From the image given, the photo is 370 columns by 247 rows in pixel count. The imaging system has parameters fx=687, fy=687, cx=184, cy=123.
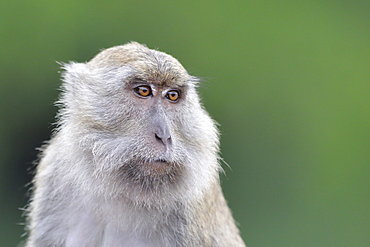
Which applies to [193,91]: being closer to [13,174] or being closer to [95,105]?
[95,105]

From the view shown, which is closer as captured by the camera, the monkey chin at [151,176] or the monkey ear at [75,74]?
the monkey chin at [151,176]

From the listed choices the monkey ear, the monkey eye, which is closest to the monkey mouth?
the monkey eye

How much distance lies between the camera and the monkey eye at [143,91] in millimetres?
5645

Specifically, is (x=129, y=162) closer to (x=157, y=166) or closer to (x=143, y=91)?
(x=157, y=166)

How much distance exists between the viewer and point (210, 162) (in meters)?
5.88

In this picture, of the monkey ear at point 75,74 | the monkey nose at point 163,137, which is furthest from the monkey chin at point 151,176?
the monkey ear at point 75,74

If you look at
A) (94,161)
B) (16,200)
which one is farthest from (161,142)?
(16,200)

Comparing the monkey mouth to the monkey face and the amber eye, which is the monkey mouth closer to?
the monkey face

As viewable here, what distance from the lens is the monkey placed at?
17.8 ft

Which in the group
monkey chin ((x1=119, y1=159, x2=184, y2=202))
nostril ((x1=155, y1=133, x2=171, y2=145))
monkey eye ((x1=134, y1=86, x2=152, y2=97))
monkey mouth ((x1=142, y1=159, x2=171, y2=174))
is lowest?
monkey chin ((x1=119, y1=159, x2=184, y2=202))

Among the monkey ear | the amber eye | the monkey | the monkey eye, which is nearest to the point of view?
the monkey

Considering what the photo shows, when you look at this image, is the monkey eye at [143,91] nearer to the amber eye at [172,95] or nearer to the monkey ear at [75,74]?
the amber eye at [172,95]

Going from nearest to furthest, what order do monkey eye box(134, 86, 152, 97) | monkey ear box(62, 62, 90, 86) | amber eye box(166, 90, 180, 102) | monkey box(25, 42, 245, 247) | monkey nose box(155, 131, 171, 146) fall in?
monkey nose box(155, 131, 171, 146) → monkey box(25, 42, 245, 247) → monkey eye box(134, 86, 152, 97) → amber eye box(166, 90, 180, 102) → monkey ear box(62, 62, 90, 86)

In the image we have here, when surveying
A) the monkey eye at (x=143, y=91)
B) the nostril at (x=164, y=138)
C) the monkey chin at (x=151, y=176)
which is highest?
the monkey eye at (x=143, y=91)
